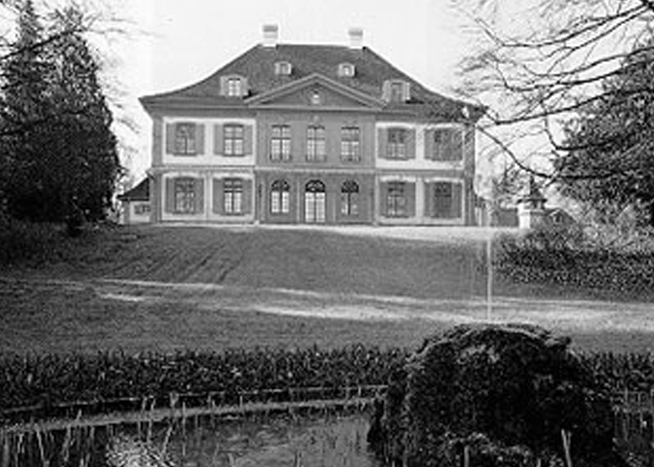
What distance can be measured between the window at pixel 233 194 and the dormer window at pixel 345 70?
842 cm

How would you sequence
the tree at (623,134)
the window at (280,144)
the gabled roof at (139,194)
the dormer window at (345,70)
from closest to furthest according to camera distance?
the tree at (623,134)
the window at (280,144)
the dormer window at (345,70)
the gabled roof at (139,194)

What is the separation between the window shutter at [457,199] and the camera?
161 feet

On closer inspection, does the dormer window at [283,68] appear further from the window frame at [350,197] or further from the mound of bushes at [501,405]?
the mound of bushes at [501,405]

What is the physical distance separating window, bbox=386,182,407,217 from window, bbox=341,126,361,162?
92.9 inches

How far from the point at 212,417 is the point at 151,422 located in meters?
0.64

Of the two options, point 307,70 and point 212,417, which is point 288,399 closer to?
point 212,417

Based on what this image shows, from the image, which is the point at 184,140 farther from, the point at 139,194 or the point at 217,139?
the point at 139,194

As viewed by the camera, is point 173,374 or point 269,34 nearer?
point 173,374

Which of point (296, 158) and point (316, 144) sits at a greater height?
point (316, 144)

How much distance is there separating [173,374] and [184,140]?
38741mm

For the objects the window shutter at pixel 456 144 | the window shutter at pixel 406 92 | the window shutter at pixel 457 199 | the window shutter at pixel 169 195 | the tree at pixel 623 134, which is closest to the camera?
the tree at pixel 623 134

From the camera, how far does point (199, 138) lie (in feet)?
159

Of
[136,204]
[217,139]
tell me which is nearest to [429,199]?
[217,139]

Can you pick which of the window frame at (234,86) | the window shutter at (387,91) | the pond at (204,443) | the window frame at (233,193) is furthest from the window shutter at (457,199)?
the pond at (204,443)
